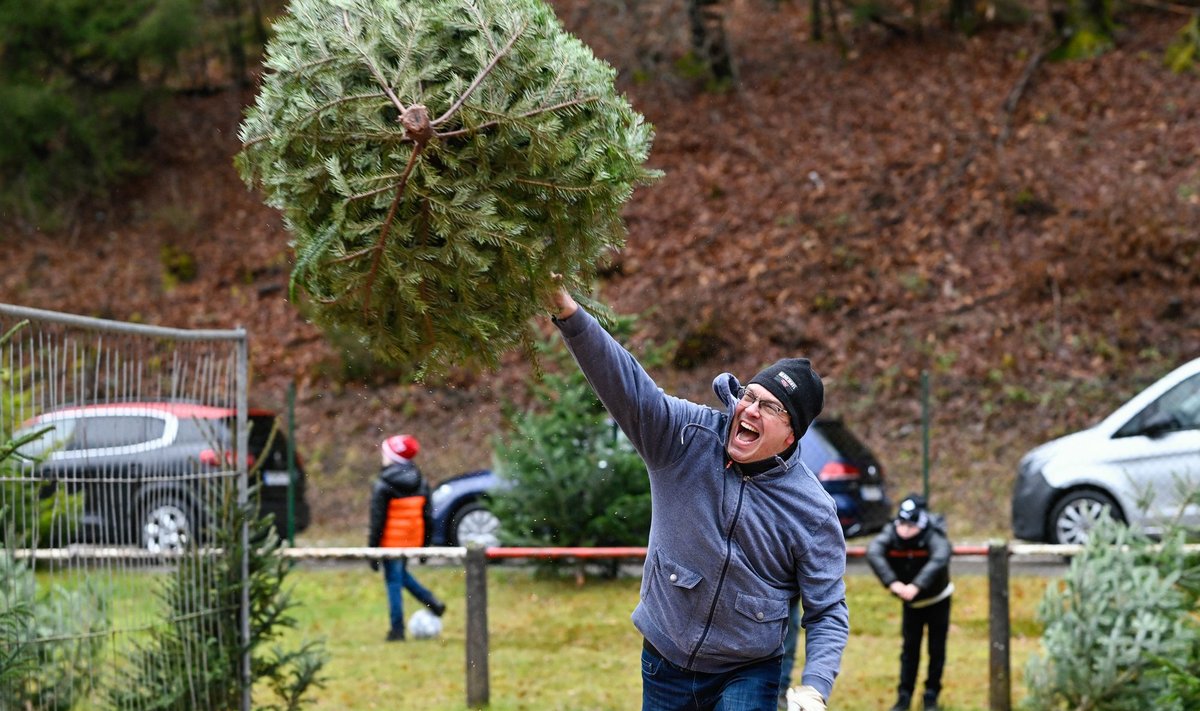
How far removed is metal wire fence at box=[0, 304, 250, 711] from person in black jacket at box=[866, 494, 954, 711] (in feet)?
13.3

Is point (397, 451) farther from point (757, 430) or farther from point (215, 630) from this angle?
point (757, 430)

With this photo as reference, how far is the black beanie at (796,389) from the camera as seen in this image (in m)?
4.28

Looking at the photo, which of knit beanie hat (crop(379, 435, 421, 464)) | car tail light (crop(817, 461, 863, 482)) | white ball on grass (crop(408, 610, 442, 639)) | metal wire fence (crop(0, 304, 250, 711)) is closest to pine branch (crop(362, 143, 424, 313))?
metal wire fence (crop(0, 304, 250, 711))

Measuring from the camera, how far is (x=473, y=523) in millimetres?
14109

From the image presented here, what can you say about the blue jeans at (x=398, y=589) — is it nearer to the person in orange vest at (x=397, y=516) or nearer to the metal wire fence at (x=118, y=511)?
the person in orange vest at (x=397, y=516)

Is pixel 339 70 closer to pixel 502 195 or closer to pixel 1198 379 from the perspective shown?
pixel 502 195

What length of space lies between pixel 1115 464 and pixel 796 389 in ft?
31.4

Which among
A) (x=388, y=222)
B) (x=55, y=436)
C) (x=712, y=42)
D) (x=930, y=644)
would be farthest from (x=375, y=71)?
(x=712, y=42)

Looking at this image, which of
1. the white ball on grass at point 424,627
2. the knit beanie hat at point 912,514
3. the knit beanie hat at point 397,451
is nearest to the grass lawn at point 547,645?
the white ball on grass at point 424,627

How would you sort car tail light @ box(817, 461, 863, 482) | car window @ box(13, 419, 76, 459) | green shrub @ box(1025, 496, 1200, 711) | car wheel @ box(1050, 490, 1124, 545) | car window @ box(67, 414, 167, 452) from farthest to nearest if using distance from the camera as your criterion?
car tail light @ box(817, 461, 863, 482), car wheel @ box(1050, 490, 1124, 545), green shrub @ box(1025, 496, 1200, 711), car window @ box(67, 414, 167, 452), car window @ box(13, 419, 76, 459)

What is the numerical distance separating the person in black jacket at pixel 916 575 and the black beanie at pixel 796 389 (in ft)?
14.4

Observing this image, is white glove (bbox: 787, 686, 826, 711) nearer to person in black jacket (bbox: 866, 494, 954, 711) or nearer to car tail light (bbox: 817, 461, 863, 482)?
person in black jacket (bbox: 866, 494, 954, 711)

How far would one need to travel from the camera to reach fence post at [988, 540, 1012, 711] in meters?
8.37

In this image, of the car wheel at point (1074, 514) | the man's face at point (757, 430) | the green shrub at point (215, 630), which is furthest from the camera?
the car wheel at point (1074, 514)
